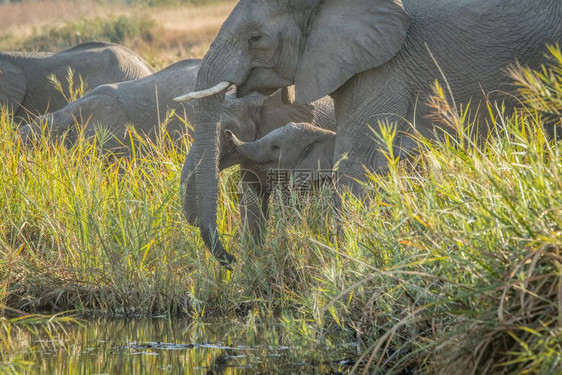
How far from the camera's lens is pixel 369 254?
4766 mm

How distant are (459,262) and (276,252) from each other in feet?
7.72

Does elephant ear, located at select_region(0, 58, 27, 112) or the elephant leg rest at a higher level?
the elephant leg

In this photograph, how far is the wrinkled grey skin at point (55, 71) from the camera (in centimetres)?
1262

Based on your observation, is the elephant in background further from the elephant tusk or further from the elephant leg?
the elephant tusk

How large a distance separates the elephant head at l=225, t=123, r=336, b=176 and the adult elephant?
0.44m

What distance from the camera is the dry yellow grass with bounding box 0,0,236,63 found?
86.7 ft

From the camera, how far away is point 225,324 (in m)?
5.43

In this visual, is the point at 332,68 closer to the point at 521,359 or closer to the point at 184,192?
the point at 184,192

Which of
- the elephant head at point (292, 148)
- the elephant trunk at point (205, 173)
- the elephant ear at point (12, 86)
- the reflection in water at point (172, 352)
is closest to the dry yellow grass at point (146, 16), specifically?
the elephant ear at point (12, 86)

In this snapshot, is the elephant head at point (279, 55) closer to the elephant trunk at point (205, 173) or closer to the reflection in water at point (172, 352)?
the elephant trunk at point (205, 173)

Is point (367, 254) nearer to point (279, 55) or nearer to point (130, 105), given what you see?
point (279, 55)

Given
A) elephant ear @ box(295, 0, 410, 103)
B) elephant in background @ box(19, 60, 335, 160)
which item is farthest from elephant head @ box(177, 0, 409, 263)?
elephant in background @ box(19, 60, 335, 160)

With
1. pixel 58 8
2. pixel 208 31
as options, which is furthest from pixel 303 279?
pixel 58 8

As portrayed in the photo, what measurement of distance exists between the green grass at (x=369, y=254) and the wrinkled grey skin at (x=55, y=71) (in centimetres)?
517
